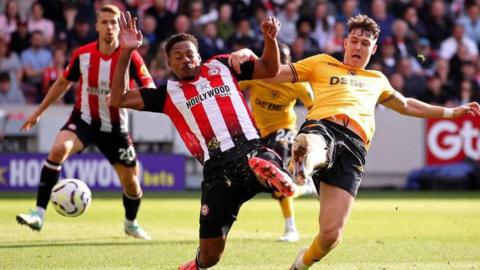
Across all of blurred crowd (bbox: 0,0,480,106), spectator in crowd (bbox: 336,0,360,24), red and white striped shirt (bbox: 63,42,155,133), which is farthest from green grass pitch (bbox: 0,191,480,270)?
spectator in crowd (bbox: 336,0,360,24)

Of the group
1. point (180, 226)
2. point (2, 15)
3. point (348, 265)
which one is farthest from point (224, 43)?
point (348, 265)

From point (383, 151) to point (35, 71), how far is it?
6.97 meters

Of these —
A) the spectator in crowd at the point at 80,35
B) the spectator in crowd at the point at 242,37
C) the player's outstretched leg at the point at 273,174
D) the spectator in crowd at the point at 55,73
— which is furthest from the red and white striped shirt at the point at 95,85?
the spectator in crowd at the point at 242,37

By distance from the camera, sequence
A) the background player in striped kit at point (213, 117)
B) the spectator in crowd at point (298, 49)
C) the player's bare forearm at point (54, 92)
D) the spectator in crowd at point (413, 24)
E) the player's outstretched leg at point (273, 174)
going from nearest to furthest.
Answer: the player's outstretched leg at point (273, 174), the background player in striped kit at point (213, 117), the player's bare forearm at point (54, 92), the spectator in crowd at point (298, 49), the spectator in crowd at point (413, 24)

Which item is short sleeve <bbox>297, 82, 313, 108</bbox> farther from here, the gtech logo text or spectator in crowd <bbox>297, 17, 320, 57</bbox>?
spectator in crowd <bbox>297, 17, 320, 57</bbox>

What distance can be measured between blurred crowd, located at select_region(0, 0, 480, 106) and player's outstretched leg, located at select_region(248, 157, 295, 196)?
12537 millimetres

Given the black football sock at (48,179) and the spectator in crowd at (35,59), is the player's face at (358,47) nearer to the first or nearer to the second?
the black football sock at (48,179)

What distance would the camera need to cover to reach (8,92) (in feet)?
65.6

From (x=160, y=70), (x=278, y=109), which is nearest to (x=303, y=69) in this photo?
(x=278, y=109)

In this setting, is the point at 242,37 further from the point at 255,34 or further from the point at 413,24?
the point at 413,24

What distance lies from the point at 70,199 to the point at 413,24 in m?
13.5

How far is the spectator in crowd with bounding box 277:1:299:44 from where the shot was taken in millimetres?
21688

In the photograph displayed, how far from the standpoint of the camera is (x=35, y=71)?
20406 millimetres

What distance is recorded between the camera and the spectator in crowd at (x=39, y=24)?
2119 centimetres
